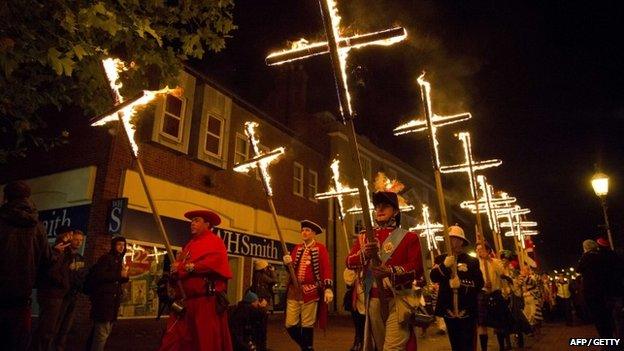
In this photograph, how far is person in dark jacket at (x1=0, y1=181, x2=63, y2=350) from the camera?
4441 millimetres

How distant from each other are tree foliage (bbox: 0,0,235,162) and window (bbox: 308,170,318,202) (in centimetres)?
1636

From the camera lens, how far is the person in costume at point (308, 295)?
26.4 feet

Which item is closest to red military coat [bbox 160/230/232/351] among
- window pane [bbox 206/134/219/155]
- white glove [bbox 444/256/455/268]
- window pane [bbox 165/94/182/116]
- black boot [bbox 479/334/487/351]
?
white glove [bbox 444/256/455/268]

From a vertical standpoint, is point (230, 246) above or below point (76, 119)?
below

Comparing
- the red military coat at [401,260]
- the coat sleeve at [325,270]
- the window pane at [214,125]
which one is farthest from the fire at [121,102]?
the window pane at [214,125]

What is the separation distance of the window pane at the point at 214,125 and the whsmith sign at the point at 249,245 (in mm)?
3893

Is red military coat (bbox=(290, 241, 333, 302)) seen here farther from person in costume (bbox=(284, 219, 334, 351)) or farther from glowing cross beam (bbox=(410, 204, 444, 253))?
glowing cross beam (bbox=(410, 204, 444, 253))

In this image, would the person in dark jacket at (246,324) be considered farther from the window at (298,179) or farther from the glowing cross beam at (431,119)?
the window at (298,179)

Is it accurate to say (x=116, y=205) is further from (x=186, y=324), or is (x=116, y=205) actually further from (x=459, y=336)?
(x=459, y=336)

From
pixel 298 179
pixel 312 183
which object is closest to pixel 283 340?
pixel 298 179

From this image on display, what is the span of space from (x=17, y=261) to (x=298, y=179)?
760 inches

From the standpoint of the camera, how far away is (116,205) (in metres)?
13.5

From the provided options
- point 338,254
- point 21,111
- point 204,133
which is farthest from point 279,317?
point 21,111

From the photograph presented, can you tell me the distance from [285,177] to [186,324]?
16668mm
